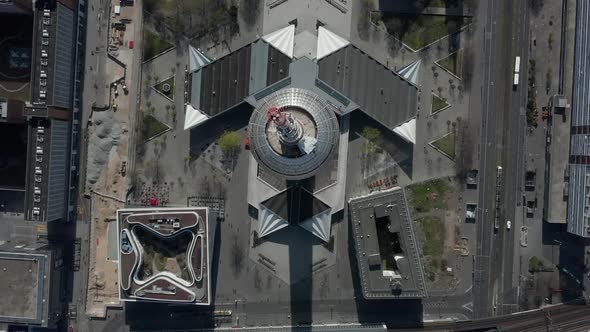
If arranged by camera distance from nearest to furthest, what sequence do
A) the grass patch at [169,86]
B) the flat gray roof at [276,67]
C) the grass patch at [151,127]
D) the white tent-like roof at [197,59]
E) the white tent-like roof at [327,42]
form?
the white tent-like roof at [327,42]
the flat gray roof at [276,67]
the white tent-like roof at [197,59]
the grass patch at [169,86]
the grass patch at [151,127]

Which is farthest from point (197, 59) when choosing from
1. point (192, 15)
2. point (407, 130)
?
point (407, 130)

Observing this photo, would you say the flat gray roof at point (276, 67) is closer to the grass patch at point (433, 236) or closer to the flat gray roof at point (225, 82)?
the flat gray roof at point (225, 82)

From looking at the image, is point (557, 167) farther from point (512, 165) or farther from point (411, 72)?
point (411, 72)

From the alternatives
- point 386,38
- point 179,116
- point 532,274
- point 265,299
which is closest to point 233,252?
point 265,299

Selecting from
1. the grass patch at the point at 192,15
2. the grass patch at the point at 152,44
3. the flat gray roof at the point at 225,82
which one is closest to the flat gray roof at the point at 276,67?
the flat gray roof at the point at 225,82

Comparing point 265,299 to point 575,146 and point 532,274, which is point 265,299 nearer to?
point 532,274
